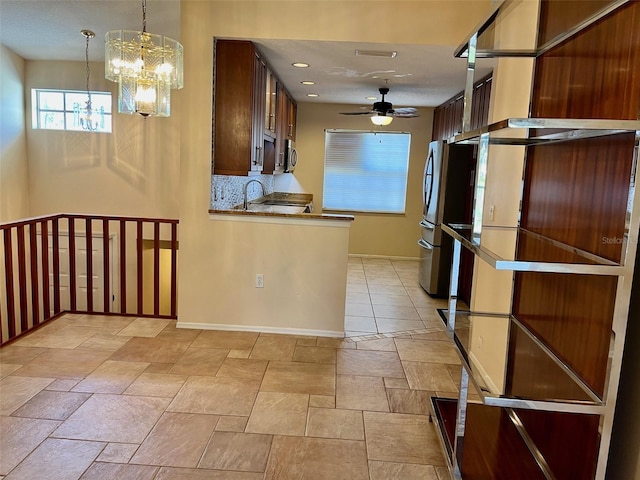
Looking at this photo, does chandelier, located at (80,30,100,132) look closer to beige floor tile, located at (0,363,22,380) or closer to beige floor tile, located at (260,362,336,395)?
beige floor tile, located at (0,363,22,380)

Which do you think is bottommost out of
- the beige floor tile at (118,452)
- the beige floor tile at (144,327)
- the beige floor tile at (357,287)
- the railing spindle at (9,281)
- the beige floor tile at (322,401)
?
the beige floor tile at (118,452)

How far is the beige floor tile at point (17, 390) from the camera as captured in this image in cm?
253

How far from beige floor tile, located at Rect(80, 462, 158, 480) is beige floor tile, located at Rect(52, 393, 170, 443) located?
197 millimetres

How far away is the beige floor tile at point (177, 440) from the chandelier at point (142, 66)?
6.74 feet

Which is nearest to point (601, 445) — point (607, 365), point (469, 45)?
point (607, 365)

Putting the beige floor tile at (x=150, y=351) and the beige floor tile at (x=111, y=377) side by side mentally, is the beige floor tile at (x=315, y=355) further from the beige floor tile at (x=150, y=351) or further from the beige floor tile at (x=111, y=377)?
the beige floor tile at (x=111, y=377)

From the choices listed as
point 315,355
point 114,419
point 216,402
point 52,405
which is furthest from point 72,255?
point 315,355

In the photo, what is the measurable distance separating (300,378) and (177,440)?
95 centimetres

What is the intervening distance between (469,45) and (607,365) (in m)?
1.38

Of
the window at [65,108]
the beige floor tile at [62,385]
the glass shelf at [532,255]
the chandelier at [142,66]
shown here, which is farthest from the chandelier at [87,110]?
the glass shelf at [532,255]

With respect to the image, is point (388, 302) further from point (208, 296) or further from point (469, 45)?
point (469, 45)

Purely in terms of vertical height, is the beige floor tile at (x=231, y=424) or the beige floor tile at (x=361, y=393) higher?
the beige floor tile at (x=361, y=393)

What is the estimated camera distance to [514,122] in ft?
4.34

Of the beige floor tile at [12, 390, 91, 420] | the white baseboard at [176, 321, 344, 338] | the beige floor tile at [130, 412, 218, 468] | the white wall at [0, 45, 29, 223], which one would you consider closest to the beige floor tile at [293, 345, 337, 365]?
the white baseboard at [176, 321, 344, 338]
